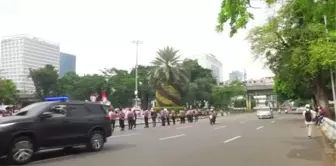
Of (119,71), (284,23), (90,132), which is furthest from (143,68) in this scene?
(90,132)

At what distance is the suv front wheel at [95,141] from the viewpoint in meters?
13.1

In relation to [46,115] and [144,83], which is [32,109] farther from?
[144,83]

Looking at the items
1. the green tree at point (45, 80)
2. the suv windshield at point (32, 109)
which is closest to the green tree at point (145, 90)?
the green tree at point (45, 80)

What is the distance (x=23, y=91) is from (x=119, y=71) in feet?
101

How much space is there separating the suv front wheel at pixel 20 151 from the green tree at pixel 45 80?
67403 mm

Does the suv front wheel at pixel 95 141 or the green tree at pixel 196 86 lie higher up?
the green tree at pixel 196 86

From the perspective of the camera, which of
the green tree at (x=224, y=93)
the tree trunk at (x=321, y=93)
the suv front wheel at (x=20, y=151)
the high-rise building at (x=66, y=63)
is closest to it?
the suv front wheel at (x=20, y=151)

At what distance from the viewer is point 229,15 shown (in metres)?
9.40

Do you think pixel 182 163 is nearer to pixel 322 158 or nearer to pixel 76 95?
pixel 322 158

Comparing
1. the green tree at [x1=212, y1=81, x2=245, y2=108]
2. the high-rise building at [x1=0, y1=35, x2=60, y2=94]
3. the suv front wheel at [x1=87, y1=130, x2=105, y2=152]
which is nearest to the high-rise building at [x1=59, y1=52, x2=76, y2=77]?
the high-rise building at [x1=0, y1=35, x2=60, y2=94]

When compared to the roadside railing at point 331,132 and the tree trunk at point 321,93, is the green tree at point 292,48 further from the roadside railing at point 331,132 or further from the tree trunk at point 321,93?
the roadside railing at point 331,132

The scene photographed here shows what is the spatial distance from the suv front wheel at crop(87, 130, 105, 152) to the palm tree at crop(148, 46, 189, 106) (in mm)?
52065

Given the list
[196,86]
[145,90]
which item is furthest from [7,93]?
[196,86]

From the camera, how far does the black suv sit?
33.4ft
